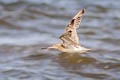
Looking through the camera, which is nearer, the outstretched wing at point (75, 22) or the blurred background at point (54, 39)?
the outstretched wing at point (75, 22)

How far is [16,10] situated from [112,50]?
395 centimetres

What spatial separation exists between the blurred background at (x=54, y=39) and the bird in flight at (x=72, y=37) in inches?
14.2

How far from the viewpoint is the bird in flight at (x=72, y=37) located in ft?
24.0

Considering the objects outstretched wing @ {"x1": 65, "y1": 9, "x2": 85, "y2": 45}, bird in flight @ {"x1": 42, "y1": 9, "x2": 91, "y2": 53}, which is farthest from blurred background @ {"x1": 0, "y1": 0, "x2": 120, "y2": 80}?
outstretched wing @ {"x1": 65, "y1": 9, "x2": 85, "y2": 45}

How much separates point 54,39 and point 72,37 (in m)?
2.08

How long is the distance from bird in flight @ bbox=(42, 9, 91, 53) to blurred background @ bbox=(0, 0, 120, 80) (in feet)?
1.19

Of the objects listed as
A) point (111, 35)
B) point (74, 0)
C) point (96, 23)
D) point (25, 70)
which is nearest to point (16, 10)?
point (74, 0)

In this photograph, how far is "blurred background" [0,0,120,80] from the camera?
7.80 meters

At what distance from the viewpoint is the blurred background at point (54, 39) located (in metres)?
7.80

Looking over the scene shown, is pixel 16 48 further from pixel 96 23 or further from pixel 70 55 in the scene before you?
pixel 96 23

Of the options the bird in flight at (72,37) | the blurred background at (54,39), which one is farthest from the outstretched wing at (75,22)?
the blurred background at (54,39)

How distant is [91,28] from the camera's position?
10.3m

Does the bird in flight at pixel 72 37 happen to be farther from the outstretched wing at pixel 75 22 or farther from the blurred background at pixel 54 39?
the blurred background at pixel 54 39

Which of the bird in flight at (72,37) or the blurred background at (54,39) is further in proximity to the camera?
the blurred background at (54,39)
